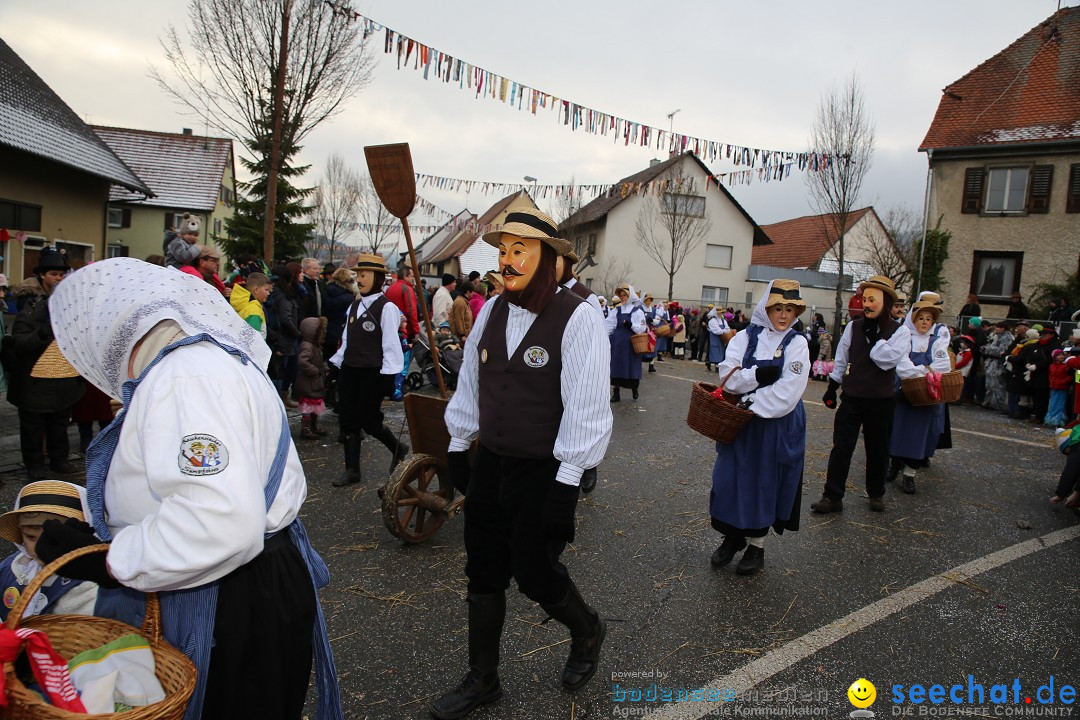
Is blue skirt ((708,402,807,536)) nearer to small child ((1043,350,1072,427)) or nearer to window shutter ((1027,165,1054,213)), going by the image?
small child ((1043,350,1072,427))

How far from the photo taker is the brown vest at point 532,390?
9.14ft

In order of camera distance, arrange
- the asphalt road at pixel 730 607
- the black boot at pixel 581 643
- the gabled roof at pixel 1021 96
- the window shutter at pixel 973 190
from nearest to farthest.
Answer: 1. the black boot at pixel 581 643
2. the asphalt road at pixel 730 607
3. the gabled roof at pixel 1021 96
4. the window shutter at pixel 973 190

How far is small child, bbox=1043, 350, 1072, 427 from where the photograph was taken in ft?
35.2

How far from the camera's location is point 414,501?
4.61 m

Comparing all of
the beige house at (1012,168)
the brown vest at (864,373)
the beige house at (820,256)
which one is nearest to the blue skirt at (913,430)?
the brown vest at (864,373)

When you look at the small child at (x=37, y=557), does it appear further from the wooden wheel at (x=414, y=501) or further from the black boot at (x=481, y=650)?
the wooden wheel at (x=414, y=501)

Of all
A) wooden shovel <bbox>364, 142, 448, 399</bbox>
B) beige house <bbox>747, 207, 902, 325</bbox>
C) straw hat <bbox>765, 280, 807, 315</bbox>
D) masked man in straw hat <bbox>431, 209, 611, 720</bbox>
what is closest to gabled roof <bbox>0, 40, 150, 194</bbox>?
wooden shovel <bbox>364, 142, 448, 399</bbox>

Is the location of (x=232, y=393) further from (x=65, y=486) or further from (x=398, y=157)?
(x=398, y=157)

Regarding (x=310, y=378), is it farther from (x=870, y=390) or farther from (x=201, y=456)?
(x=201, y=456)

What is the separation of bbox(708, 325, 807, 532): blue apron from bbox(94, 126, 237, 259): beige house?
89.8 feet

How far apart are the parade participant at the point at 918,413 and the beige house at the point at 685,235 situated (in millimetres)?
26317

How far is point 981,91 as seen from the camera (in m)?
22.4

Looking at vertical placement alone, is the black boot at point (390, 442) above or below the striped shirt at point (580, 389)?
below

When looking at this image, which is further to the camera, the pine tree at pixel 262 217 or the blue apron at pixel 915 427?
the pine tree at pixel 262 217
